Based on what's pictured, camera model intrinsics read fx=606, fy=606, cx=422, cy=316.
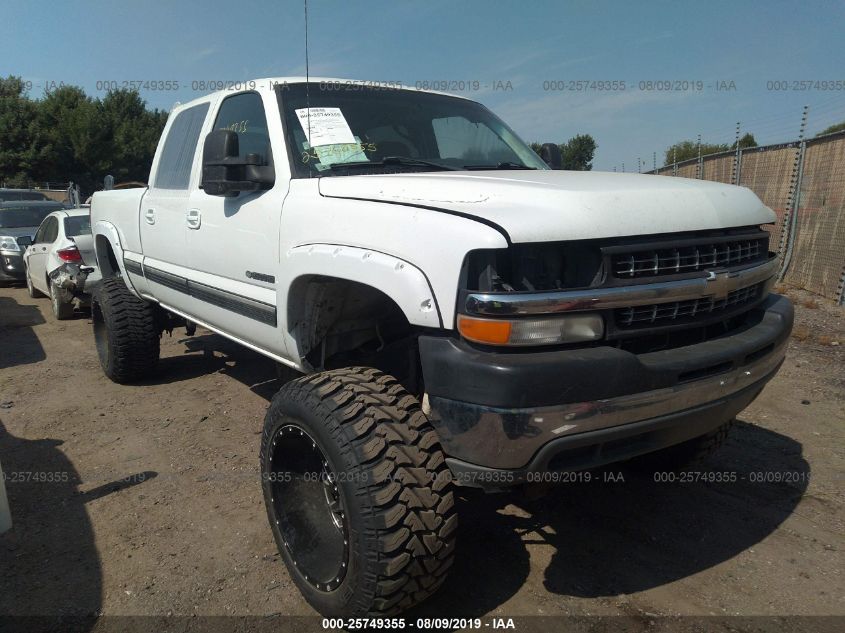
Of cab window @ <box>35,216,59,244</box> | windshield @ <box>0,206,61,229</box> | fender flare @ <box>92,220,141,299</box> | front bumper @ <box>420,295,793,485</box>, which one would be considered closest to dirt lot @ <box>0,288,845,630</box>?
front bumper @ <box>420,295,793,485</box>

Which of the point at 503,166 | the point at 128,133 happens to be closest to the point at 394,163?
the point at 503,166

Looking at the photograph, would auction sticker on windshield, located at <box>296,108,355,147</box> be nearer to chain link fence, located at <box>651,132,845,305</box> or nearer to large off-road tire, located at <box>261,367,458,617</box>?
large off-road tire, located at <box>261,367,458,617</box>

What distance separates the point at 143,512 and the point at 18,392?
9.54ft

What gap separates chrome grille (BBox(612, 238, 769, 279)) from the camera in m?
2.02

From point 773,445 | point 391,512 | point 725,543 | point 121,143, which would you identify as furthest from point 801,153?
point 121,143

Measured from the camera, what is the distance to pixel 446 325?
6.40 feet

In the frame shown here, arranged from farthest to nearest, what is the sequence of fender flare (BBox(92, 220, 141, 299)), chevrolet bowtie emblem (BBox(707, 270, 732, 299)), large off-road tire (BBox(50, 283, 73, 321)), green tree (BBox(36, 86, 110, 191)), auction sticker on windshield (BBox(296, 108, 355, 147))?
green tree (BBox(36, 86, 110, 191)) → large off-road tire (BBox(50, 283, 73, 321)) → fender flare (BBox(92, 220, 141, 299)) → auction sticker on windshield (BBox(296, 108, 355, 147)) → chevrolet bowtie emblem (BBox(707, 270, 732, 299))

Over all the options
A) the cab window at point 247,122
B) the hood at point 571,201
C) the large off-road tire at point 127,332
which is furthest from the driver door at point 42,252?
the hood at point 571,201

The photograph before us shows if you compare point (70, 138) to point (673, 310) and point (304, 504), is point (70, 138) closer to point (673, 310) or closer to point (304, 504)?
point (304, 504)

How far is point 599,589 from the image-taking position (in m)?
2.51

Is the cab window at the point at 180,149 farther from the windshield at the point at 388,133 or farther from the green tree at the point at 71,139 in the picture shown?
the green tree at the point at 71,139

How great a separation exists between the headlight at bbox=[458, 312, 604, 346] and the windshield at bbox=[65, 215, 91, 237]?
8.25 metres

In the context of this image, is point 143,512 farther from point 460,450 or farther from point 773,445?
point 773,445

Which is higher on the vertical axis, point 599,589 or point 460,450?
point 460,450
